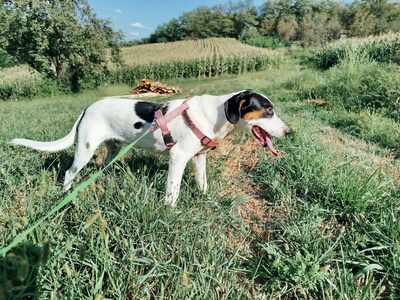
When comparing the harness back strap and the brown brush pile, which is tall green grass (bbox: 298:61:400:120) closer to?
the harness back strap

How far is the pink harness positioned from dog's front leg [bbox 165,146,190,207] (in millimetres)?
Answer: 114

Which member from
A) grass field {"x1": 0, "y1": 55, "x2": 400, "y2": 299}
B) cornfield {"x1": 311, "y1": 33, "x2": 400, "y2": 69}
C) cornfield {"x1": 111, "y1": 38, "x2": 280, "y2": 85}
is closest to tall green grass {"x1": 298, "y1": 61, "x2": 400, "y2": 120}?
cornfield {"x1": 311, "y1": 33, "x2": 400, "y2": 69}

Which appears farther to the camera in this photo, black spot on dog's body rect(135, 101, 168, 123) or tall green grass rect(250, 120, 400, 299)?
black spot on dog's body rect(135, 101, 168, 123)

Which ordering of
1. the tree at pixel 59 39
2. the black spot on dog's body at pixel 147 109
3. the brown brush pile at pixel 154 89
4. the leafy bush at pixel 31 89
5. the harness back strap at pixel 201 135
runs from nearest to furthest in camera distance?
the harness back strap at pixel 201 135 → the black spot on dog's body at pixel 147 109 → the brown brush pile at pixel 154 89 → the tree at pixel 59 39 → the leafy bush at pixel 31 89

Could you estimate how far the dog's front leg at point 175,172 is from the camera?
2852 millimetres

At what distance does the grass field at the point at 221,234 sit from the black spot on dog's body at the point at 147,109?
58cm

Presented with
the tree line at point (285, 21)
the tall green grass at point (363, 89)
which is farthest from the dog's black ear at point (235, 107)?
the tree line at point (285, 21)

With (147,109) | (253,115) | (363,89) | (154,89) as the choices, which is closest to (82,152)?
(147,109)

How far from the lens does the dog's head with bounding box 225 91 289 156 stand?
9.55 ft

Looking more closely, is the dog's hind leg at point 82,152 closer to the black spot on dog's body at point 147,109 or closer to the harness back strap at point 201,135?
the black spot on dog's body at point 147,109

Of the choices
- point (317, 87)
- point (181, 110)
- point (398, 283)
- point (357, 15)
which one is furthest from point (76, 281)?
→ point (357, 15)

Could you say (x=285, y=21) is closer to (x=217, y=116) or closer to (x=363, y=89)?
(x=363, y=89)

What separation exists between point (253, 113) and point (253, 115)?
0.06 feet

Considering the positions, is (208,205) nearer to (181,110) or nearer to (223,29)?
(181,110)
